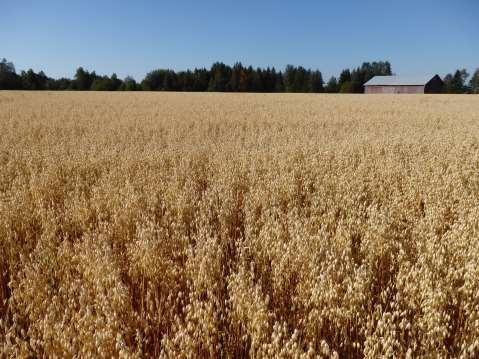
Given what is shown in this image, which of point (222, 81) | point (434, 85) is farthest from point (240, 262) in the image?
point (434, 85)

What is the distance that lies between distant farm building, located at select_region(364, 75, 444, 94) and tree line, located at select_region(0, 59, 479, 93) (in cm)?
521

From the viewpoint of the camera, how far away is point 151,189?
419cm

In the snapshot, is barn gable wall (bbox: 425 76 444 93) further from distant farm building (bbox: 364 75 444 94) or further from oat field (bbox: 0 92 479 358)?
oat field (bbox: 0 92 479 358)

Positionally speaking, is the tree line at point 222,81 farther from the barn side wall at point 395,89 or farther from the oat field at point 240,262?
the oat field at point 240,262

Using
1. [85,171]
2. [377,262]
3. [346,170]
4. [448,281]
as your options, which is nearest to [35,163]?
[85,171]

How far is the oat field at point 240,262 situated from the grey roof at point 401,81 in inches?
2805

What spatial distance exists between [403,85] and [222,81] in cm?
3475

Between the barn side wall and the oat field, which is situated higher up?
the barn side wall

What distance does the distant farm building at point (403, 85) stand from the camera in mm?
68125

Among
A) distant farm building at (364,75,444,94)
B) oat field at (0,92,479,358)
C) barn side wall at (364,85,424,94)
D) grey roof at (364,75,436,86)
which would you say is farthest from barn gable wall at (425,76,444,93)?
oat field at (0,92,479,358)

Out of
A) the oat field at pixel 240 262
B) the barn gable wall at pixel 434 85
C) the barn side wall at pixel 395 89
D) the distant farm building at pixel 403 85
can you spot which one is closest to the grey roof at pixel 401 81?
the distant farm building at pixel 403 85

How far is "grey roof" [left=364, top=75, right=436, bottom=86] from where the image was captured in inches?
2687

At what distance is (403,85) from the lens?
69750 millimetres

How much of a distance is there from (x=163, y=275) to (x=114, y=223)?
42.6 inches
